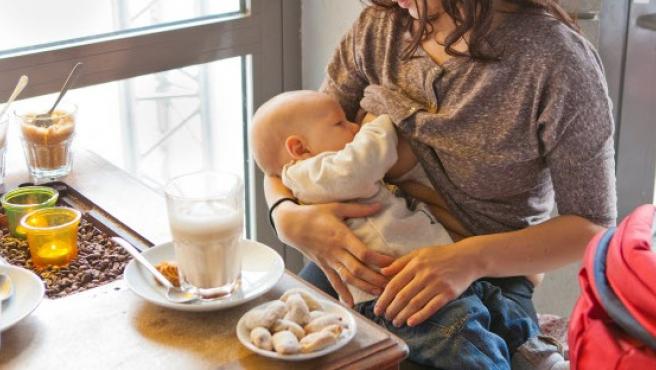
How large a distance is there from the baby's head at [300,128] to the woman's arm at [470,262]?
259 mm

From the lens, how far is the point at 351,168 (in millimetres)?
1509

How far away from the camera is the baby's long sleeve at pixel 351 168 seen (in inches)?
59.7

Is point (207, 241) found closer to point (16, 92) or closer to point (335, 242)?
point (335, 242)

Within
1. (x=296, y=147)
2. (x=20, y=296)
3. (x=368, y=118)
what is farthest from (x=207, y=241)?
(x=368, y=118)

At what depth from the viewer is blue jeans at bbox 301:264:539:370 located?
1.41 meters

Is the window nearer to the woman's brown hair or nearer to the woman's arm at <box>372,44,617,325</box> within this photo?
the woman's brown hair

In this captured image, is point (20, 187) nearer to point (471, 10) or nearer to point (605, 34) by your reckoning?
point (471, 10)

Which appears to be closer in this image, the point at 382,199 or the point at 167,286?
the point at 167,286

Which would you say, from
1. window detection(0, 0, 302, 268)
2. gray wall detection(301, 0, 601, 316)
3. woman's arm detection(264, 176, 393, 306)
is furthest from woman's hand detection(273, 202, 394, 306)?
gray wall detection(301, 0, 601, 316)

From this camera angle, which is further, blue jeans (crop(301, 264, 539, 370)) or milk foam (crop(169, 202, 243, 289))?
blue jeans (crop(301, 264, 539, 370))

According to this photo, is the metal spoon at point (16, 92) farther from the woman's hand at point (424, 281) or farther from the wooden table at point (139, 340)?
the woman's hand at point (424, 281)

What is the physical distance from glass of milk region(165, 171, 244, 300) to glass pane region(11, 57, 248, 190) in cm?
96

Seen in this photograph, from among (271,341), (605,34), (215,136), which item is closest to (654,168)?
(605,34)

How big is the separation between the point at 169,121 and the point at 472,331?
1223mm
